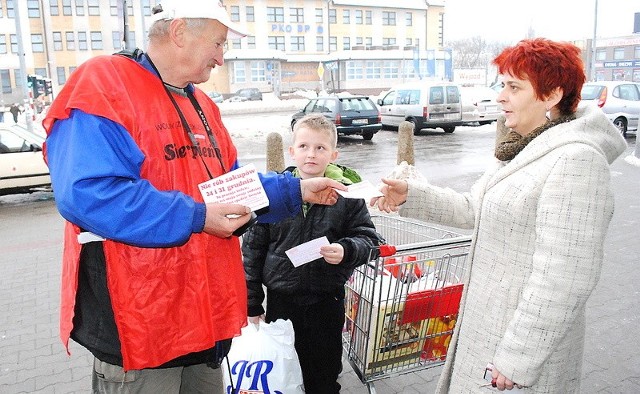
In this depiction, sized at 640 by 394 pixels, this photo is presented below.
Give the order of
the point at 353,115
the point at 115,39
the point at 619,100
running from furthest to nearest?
the point at 115,39 < the point at 353,115 < the point at 619,100

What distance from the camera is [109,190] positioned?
1.66 metres

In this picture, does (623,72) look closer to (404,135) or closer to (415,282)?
(404,135)

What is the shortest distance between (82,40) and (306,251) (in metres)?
62.8

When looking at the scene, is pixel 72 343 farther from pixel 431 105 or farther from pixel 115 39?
pixel 115 39

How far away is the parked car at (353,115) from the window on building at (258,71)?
4616cm

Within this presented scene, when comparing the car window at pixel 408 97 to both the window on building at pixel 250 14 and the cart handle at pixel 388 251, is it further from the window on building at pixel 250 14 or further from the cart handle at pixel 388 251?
the window on building at pixel 250 14

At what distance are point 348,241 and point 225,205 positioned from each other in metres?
0.98

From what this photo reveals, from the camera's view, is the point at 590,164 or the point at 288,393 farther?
the point at 288,393

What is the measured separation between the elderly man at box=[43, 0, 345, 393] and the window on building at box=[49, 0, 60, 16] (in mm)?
63287

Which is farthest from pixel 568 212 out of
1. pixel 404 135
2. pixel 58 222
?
pixel 404 135

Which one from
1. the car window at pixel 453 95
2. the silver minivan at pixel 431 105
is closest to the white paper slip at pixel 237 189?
the silver minivan at pixel 431 105

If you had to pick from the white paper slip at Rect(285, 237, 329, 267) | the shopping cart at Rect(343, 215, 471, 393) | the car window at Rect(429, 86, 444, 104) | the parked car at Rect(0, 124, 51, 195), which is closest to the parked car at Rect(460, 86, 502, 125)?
the car window at Rect(429, 86, 444, 104)

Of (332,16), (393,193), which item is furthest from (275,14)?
(393,193)

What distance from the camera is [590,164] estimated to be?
1818 mm
